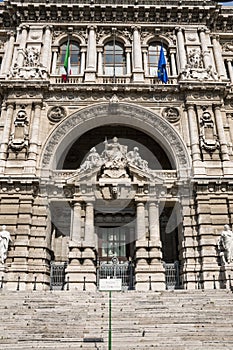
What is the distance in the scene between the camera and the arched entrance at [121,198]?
1739 cm

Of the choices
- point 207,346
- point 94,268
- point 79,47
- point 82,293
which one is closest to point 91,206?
point 94,268

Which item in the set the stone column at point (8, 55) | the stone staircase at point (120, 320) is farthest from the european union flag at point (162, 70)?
the stone staircase at point (120, 320)

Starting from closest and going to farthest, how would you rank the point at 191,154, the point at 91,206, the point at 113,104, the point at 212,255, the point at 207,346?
1. the point at 207,346
2. the point at 212,255
3. the point at 91,206
4. the point at 191,154
5. the point at 113,104

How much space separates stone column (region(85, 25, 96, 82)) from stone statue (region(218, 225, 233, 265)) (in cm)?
1260

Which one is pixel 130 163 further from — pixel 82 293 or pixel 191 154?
pixel 82 293

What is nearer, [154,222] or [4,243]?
[4,243]

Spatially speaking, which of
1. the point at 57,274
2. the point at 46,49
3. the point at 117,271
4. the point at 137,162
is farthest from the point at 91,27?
the point at 57,274

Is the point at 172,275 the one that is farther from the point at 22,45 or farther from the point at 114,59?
the point at 22,45

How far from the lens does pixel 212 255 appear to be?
16.9 m

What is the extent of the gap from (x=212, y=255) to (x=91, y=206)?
690 cm

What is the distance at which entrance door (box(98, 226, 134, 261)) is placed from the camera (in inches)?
778

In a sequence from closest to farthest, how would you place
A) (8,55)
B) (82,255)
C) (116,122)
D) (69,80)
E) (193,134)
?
(82,255) → (193,134) → (116,122) → (69,80) → (8,55)

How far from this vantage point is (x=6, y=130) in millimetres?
19625

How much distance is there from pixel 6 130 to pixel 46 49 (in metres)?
7.02
